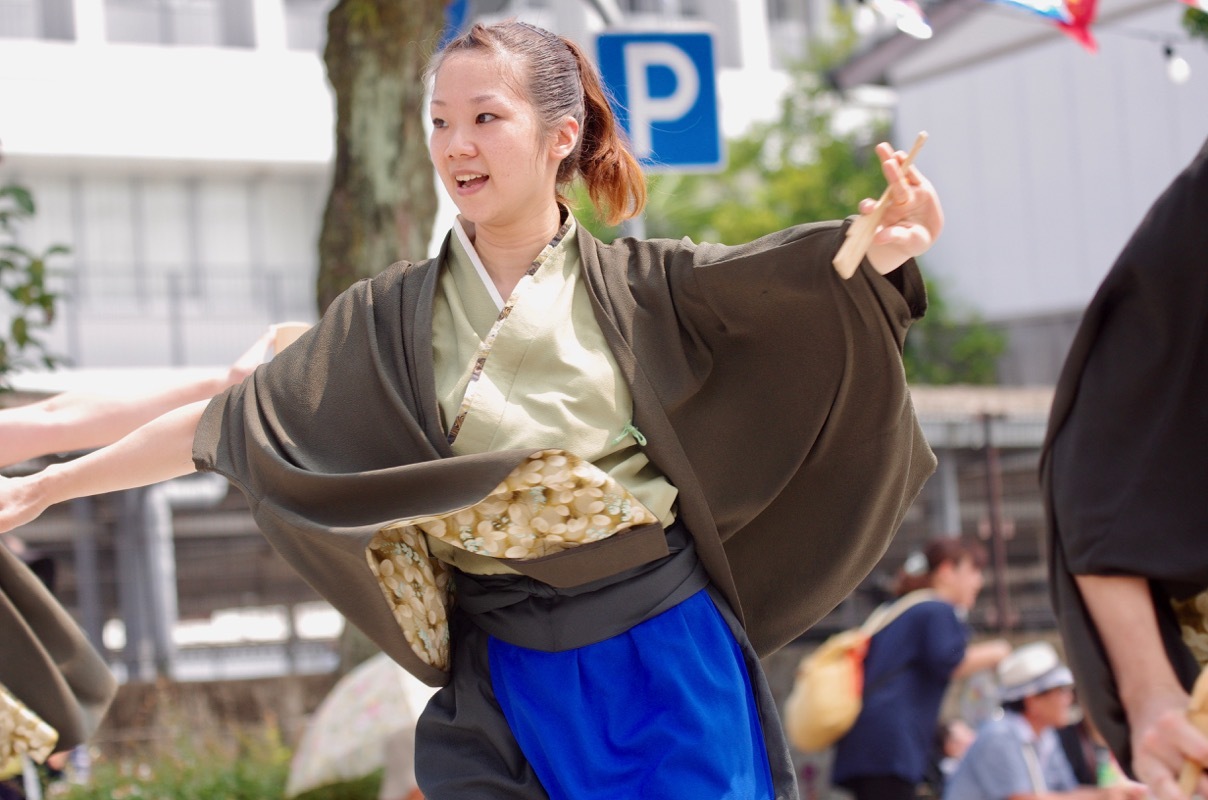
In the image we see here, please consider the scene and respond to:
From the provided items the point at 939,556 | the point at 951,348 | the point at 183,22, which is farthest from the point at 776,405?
the point at 951,348

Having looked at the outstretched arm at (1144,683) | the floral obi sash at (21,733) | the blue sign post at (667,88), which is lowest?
the floral obi sash at (21,733)

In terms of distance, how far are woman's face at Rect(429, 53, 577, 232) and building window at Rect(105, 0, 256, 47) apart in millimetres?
20842

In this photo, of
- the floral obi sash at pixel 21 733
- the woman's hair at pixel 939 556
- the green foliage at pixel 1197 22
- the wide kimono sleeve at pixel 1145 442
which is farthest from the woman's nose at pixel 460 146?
the green foliage at pixel 1197 22

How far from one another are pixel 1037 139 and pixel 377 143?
19.1 metres

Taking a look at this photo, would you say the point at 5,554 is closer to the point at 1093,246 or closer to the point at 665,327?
the point at 665,327

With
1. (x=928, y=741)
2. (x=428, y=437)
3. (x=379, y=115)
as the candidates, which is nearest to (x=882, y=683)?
(x=928, y=741)

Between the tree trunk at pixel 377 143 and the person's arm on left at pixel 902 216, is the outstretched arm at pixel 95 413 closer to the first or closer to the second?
the person's arm on left at pixel 902 216

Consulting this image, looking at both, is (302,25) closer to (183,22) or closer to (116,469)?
(183,22)

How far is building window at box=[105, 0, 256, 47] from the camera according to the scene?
22359mm

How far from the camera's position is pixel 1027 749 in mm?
5945

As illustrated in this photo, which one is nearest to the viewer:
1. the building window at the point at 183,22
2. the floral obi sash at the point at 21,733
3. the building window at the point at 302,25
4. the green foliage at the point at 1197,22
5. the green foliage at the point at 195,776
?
the floral obi sash at the point at 21,733

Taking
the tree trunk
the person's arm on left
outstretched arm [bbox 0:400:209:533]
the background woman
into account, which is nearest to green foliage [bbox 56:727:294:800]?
the tree trunk

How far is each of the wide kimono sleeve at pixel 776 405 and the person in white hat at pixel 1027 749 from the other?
3.09 m

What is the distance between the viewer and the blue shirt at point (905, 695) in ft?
19.5
